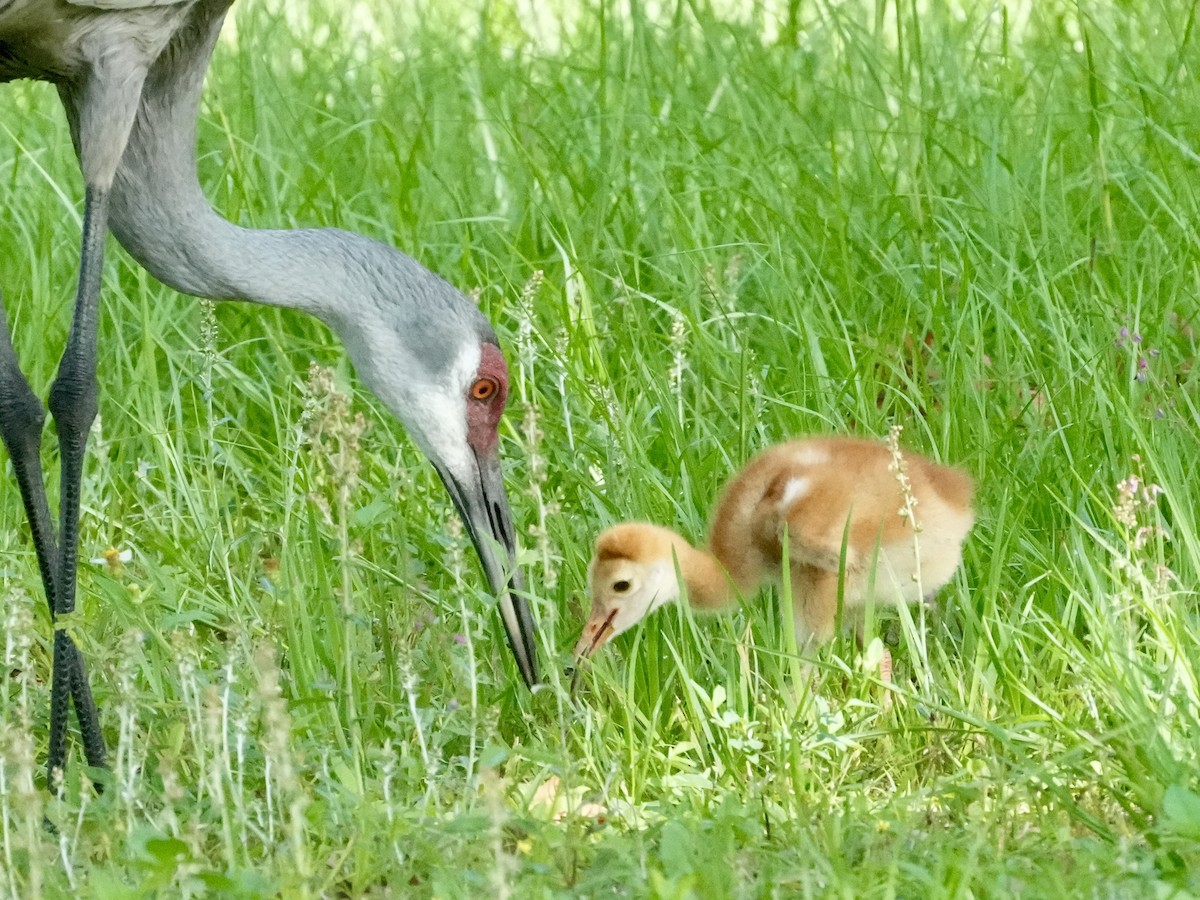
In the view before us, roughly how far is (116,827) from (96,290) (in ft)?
4.07

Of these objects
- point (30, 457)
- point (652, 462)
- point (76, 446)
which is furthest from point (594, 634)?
point (30, 457)

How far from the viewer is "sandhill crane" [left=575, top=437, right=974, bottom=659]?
352 centimetres

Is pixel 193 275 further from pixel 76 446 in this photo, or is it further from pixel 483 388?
pixel 483 388

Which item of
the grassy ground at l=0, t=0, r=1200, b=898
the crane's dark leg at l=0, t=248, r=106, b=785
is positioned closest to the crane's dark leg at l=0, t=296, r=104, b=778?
the crane's dark leg at l=0, t=248, r=106, b=785

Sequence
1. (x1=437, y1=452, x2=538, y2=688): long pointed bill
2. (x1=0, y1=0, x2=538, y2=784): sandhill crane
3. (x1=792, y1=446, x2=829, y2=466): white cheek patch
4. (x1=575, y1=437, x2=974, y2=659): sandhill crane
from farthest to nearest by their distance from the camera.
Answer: (x1=437, y1=452, x2=538, y2=688): long pointed bill → (x1=0, y1=0, x2=538, y2=784): sandhill crane → (x1=792, y1=446, x2=829, y2=466): white cheek patch → (x1=575, y1=437, x2=974, y2=659): sandhill crane

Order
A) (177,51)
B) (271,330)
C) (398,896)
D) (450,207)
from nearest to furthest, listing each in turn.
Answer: (398,896) < (177,51) < (271,330) < (450,207)

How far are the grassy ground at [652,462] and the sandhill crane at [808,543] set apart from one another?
9 centimetres

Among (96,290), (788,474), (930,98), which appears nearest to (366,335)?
(96,290)

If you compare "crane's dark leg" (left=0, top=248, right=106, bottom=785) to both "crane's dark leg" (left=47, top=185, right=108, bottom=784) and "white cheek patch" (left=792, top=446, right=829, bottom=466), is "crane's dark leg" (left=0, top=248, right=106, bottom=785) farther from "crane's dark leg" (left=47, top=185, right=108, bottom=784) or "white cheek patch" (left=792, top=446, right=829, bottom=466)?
"white cheek patch" (left=792, top=446, right=829, bottom=466)

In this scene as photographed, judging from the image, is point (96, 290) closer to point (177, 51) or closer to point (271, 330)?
point (177, 51)

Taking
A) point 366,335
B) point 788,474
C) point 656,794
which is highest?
point 366,335

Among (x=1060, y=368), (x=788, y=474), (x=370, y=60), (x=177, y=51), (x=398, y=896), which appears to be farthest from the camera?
(x=370, y=60)

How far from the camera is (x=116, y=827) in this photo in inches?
115

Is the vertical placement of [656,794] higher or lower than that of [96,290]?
lower
